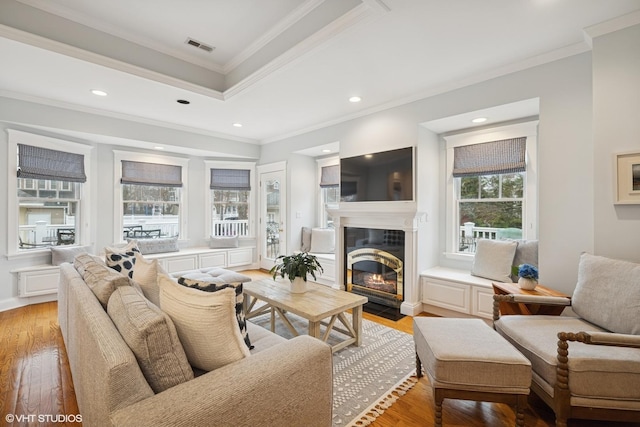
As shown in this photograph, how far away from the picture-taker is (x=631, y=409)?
1.52m

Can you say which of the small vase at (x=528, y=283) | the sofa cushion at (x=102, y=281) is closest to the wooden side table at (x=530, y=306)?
the small vase at (x=528, y=283)

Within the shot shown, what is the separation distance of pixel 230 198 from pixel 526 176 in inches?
195

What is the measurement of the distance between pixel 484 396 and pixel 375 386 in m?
0.75

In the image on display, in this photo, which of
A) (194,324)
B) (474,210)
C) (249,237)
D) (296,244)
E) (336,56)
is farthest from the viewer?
(249,237)

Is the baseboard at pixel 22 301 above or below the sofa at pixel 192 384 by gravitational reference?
below

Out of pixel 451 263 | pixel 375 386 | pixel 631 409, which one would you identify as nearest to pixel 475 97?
pixel 451 263

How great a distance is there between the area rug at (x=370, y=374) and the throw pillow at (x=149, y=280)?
134 centimetres

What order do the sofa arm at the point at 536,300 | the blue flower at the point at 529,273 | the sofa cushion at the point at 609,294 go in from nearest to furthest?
the sofa cushion at the point at 609,294
the sofa arm at the point at 536,300
the blue flower at the point at 529,273

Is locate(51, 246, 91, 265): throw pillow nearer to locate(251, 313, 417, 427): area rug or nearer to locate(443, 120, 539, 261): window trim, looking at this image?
locate(251, 313, 417, 427): area rug

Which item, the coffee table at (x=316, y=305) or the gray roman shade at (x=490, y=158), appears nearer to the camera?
the coffee table at (x=316, y=305)

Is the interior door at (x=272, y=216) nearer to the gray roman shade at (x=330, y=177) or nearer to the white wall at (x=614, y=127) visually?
the gray roman shade at (x=330, y=177)

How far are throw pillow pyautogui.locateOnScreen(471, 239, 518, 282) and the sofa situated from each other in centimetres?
256

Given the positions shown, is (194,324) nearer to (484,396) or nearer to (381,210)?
(484,396)

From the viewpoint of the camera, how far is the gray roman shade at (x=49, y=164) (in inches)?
146
